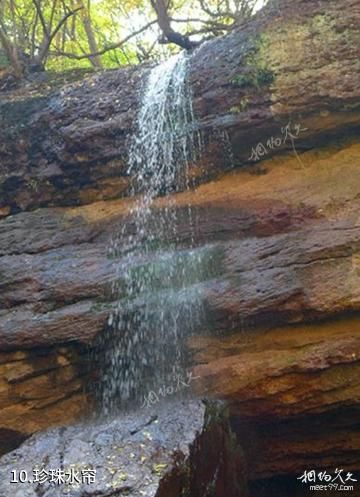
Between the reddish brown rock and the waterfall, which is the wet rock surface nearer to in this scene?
the waterfall

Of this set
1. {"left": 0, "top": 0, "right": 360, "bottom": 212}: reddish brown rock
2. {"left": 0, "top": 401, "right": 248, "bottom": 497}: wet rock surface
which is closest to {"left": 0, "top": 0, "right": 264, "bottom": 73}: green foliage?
{"left": 0, "top": 0, "right": 360, "bottom": 212}: reddish brown rock

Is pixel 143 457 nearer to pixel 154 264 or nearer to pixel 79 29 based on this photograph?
pixel 154 264

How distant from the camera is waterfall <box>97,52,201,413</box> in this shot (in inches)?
200

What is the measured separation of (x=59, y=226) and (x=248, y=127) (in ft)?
8.96

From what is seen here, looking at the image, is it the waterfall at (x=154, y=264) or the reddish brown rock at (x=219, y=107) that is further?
the reddish brown rock at (x=219, y=107)

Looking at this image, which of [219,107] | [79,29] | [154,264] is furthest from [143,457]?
[79,29]

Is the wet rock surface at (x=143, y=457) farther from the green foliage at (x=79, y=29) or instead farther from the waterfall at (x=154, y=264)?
the green foliage at (x=79, y=29)

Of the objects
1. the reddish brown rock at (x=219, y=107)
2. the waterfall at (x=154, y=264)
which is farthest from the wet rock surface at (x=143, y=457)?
the reddish brown rock at (x=219, y=107)

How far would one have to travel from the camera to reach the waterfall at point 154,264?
200 inches

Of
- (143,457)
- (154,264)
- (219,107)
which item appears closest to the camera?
(143,457)

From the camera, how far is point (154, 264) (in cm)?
578

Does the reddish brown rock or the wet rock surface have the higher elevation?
the reddish brown rock

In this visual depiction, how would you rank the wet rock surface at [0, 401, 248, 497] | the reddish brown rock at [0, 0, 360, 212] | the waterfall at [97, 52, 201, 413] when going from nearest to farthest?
1. the wet rock surface at [0, 401, 248, 497]
2. the waterfall at [97, 52, 201, 413]
3. the reddish brown rock at [0, 0, 360, 212]

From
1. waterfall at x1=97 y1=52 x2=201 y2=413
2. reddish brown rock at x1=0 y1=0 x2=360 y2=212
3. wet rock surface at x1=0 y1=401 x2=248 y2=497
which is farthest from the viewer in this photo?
reddish brown rock at x1=0 y1=0 x2=360 y2=212
